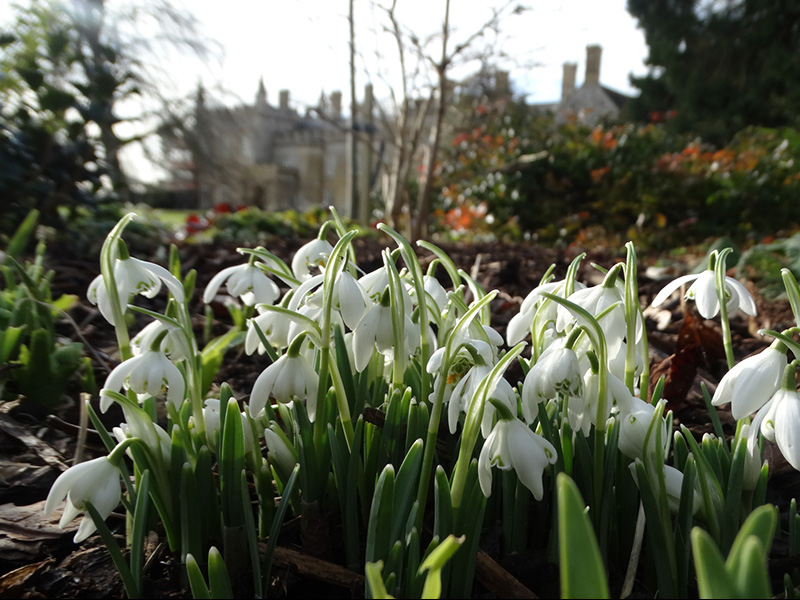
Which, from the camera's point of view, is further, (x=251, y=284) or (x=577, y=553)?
(x=251, y=284)

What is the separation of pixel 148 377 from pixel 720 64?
71.4 feet

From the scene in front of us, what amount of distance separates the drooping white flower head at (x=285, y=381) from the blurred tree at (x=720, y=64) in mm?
18980

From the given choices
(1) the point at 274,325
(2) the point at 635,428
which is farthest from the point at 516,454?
(1) the point at 274,325

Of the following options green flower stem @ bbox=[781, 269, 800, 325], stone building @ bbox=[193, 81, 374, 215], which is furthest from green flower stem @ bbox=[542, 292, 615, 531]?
stone building @ bbox=[193, 81, 374, 215]

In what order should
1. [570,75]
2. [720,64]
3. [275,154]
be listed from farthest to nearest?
1. [275,154]
2. [570,75]
3. [720,64]

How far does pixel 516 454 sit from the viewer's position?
80 centimetres

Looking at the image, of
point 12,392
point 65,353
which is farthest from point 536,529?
point 12,392

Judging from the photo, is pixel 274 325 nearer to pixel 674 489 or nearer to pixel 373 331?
pixel 373 331

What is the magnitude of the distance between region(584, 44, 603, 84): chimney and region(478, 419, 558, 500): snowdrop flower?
34.5 metres

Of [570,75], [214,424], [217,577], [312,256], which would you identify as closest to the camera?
[217,577]

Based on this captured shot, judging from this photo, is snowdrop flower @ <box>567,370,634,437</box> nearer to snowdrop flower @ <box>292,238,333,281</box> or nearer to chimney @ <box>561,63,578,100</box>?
snowdrop flower @ <box>292,238,333,281</box>

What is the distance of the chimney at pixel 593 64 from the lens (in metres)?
32.3

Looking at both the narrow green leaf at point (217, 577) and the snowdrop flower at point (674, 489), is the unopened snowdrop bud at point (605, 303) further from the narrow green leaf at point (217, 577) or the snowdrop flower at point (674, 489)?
the narrow green leaf at point (217, 577)

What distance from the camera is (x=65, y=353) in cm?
165
